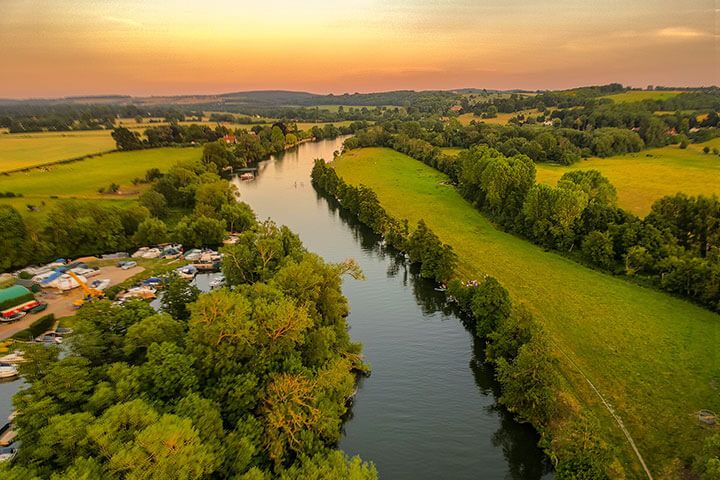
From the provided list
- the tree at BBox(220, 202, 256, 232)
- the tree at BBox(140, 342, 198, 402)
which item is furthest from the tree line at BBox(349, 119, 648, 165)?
the tree at BBox(140, 342, 198, 402)

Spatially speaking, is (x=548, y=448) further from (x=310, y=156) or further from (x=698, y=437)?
(x=310, y=156)

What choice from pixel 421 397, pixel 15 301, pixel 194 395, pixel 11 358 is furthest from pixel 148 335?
pixel 15 301

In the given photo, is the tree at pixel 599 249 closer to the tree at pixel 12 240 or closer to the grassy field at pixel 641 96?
the tree at pixel 12 240

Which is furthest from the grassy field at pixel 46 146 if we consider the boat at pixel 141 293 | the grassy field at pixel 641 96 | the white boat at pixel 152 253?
the grassy field at pixel 641 96

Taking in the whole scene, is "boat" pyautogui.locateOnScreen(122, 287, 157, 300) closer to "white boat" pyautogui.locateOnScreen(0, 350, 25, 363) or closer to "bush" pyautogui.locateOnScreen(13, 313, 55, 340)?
"bush" pyautogui.locateOnScreen(13, 313, 55, 340)

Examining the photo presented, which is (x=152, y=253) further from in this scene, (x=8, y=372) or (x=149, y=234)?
(x=8, y=372)

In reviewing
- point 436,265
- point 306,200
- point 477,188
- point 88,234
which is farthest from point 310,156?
point 436,265
